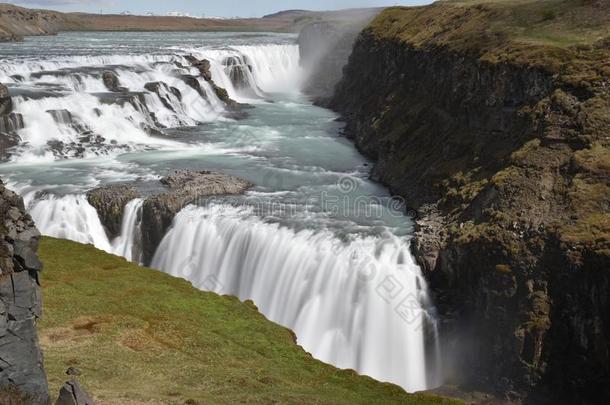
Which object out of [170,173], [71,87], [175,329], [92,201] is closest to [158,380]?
[175,329]

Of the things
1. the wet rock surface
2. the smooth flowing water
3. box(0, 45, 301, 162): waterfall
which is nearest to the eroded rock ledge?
the smooth flowing water

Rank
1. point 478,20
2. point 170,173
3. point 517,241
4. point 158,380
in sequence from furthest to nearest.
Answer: point 478,20, point 170,173, point 517,241, point 158,380

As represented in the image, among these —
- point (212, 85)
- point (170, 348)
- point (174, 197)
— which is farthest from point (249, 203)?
point (212, 85)

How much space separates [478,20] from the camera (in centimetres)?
5862

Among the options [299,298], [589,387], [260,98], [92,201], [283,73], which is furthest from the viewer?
[283,73]

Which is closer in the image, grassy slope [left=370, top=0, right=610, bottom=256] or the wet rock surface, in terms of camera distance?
grassy slope [left=370, top=0, right=610, bottom=256]

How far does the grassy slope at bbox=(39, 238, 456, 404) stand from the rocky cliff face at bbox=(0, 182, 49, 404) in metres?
3.32

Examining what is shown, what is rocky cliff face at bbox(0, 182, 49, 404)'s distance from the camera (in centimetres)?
1653

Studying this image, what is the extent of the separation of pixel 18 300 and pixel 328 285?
22.7 m

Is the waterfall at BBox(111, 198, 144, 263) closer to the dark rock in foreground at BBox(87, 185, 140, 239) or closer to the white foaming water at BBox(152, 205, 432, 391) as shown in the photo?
the dark rock in foreground at BBox(87, 185, 140, 239)

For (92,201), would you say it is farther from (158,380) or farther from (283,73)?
(283,73)

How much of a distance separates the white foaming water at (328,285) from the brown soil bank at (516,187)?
1.83 meters

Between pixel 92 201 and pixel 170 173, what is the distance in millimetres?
7792

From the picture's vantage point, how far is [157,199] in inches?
1837
